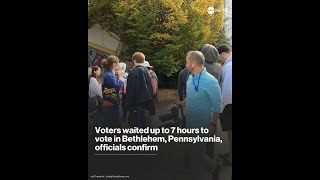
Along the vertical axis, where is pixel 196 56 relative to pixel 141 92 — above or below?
above

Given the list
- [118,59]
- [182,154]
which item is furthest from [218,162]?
[118,59]

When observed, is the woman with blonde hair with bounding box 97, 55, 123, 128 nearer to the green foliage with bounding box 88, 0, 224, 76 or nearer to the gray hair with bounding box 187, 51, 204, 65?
the green foliage with bounding box 88, 0, 224, 76

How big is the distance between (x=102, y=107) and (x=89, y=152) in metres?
0.50

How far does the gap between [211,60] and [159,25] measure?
68 cm

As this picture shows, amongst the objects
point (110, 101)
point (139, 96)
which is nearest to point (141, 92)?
point (139, 96)

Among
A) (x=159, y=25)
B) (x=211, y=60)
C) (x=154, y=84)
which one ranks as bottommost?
(x=154, y=84)

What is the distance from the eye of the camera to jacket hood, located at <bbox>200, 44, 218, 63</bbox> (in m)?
4.62

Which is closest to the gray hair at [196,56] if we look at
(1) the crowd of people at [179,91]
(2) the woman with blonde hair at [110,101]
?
(1) the crowd of people at [179,91]

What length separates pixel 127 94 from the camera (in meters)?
4.74

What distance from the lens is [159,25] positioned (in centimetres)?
470

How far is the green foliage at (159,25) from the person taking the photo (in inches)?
183

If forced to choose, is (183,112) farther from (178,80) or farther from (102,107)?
(102,107)

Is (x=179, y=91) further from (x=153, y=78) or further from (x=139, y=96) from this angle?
(x=139, y=96)

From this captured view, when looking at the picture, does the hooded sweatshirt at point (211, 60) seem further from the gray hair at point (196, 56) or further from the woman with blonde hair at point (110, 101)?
the woman with blonde hair at point (110, 101)
